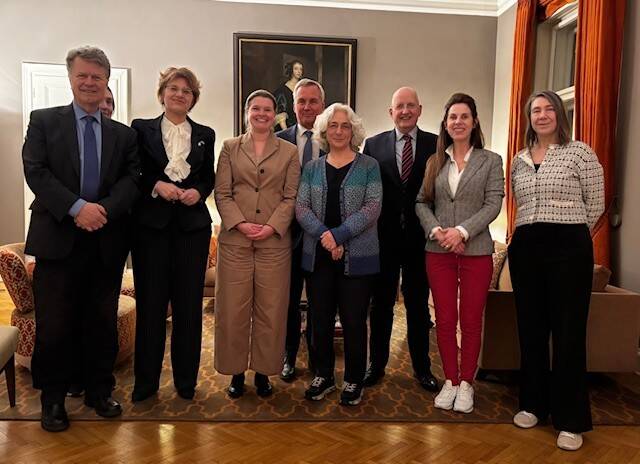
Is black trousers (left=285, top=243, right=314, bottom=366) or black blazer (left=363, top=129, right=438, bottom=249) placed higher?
black blazer (left=363, top=129, right=438, bottom=249)

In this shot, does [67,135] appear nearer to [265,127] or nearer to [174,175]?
[174,175]

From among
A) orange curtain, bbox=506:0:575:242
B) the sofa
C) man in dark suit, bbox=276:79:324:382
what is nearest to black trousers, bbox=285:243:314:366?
man in dark suit, bbox=276:79:324:382

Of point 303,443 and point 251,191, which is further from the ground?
point 251,191

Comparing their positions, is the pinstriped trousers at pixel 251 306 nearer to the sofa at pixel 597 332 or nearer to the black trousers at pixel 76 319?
the black trousers at pixel 76 319

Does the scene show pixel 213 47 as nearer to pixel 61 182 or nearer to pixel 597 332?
pixel 61 182

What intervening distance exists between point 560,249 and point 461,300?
1.78ft

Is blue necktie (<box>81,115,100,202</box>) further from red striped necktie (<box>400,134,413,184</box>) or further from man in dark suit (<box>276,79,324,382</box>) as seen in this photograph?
red striped necktie (<box>400,134,413,184</box>)

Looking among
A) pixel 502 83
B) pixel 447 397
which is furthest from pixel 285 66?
pixel 447 397

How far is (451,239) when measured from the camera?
2625 mm

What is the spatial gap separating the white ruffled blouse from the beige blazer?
17 centimetres

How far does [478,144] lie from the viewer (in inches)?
109

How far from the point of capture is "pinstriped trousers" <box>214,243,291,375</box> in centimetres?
278

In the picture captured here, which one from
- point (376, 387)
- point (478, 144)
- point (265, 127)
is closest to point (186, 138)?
point (265, 127)

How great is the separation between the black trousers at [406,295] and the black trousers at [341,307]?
9.7 inches
